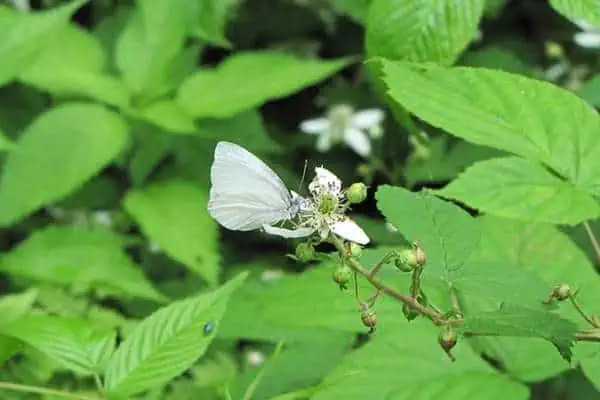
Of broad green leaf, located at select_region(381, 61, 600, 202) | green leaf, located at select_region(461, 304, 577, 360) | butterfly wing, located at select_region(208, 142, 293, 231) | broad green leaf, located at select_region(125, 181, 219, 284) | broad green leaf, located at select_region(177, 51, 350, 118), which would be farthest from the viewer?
broad green leaf, located at select_region(177, 51, 350, 118)

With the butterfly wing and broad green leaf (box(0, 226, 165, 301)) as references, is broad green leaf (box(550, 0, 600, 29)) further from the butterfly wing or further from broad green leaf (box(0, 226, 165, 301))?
broad green leaf (box(0, 226, 165, 301))

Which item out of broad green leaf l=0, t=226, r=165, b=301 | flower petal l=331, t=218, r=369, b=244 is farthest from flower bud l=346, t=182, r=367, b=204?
broad green leaf l=0, t=226, r=165, b=301

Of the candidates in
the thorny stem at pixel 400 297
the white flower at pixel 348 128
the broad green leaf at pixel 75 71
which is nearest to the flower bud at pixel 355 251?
the thorny stem at pixel 400 297

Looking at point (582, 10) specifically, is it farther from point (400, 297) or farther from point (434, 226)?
point (400, 297)

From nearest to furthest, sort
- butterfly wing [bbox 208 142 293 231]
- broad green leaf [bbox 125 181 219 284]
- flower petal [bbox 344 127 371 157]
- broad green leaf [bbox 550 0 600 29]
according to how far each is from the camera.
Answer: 1. butterfly wing [bbox 208 142 293 231]
2. broad green leaf [bbox 550 0 600 29]
3. broad green leaf [bbox 125 181 219 284]
4. flower petal [bbox 344 127 371 157]

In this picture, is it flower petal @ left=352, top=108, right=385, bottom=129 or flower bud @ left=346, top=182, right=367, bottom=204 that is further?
flower petal @ left=352, top=108, right=385, bottom=129

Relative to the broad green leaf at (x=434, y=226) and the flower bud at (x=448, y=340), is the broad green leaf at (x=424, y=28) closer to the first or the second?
the broad green leaf at (x=434, y=226)

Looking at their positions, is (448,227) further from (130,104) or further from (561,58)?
(561,58)
